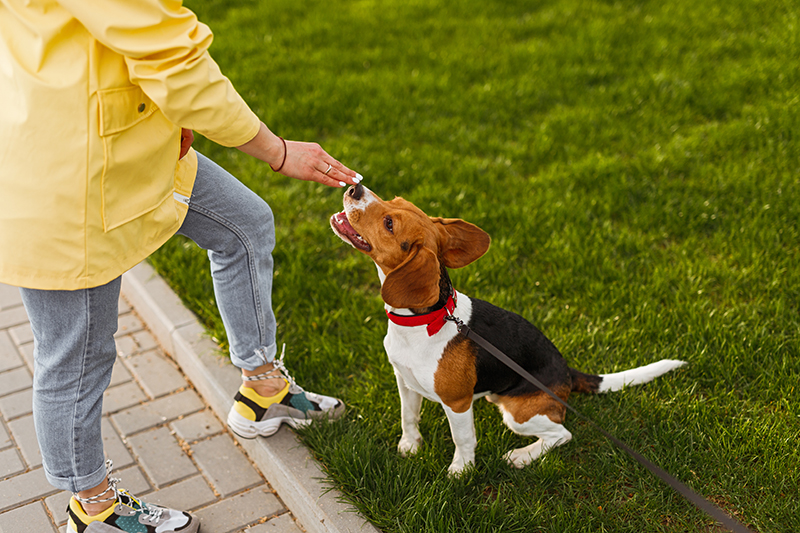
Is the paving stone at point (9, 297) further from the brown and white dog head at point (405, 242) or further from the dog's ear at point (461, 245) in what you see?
the dog's ear at point (461, 245)

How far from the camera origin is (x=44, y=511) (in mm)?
3020

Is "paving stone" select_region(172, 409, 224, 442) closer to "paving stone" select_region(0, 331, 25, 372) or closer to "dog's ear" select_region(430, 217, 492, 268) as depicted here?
"paving stone" select_region(0, 331, 25, 372)

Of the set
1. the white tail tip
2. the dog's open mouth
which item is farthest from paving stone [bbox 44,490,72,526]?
the white tail tip

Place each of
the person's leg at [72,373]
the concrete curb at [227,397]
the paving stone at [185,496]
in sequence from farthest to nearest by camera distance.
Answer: the paving stone at [185,496] < the concrete curb at [227,397] < the person's leg at [72,373]

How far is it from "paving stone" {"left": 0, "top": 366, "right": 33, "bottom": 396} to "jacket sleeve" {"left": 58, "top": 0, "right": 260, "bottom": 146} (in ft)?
8.10

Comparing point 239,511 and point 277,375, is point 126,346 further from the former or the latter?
point 239,511

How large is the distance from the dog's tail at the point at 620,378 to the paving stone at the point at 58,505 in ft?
8.14

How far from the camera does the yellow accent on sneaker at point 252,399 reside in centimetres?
324

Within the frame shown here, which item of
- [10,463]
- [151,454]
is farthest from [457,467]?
[10,463]

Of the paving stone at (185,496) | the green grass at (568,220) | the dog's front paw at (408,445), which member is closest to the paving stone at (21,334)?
the green grass at (568,220)

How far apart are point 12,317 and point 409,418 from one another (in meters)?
2.92

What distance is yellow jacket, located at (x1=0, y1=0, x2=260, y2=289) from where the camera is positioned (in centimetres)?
192

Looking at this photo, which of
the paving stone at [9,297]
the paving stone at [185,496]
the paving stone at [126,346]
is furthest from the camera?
the paving stone at [9,297]

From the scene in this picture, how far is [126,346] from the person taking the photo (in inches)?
162
